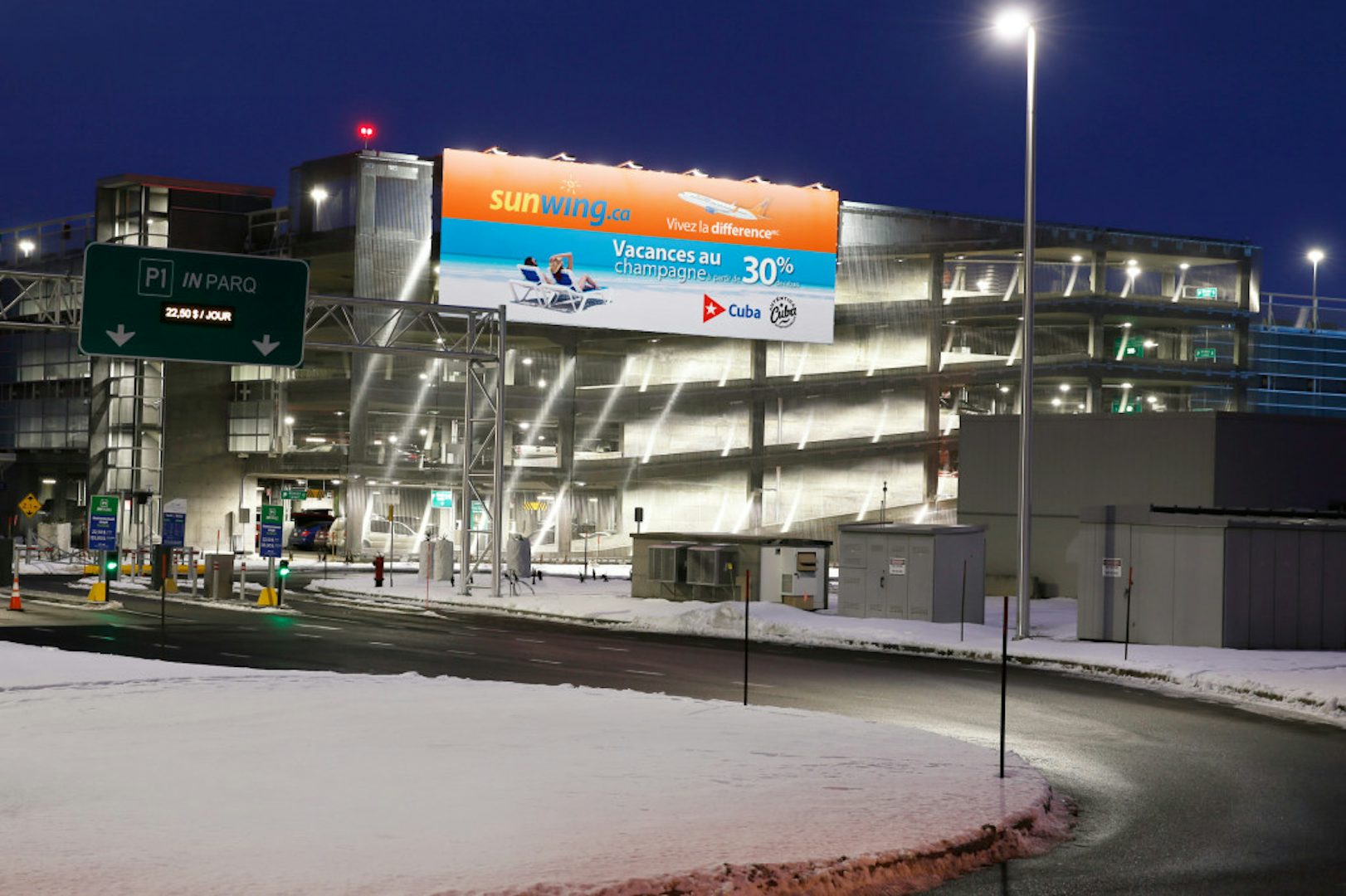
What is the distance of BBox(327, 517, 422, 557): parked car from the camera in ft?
216

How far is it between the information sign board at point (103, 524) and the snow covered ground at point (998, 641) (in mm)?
6494

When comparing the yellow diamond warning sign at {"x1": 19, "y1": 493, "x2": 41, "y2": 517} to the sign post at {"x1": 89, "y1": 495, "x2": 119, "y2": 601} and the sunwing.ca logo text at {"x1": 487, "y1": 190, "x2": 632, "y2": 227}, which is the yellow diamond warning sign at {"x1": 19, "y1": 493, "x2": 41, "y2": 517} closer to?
the sign post at {"x1": 89, "y1": 495, "x2": 119, "y2": 601}

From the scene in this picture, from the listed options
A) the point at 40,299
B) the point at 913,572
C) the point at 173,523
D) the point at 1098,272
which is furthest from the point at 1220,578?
the point at 1098,272

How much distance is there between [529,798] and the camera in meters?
10.4

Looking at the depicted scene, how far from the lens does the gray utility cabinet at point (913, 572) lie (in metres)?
32.4

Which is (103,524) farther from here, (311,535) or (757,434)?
(757,434)

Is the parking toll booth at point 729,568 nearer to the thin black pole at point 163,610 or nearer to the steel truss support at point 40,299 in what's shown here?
the thin black pole at point 163,610

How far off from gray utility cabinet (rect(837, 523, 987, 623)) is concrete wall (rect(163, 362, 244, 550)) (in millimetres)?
44294

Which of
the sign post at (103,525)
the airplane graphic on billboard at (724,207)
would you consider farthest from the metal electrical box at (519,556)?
the airplane graphic on billboard at (724,207)

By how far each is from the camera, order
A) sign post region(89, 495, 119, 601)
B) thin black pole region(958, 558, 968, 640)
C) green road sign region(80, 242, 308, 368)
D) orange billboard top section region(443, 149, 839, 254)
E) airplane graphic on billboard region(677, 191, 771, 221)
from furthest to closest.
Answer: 1. airplane graphic on billboard region(677, 191, 771, 221)
2. orange billboard top section region(443, 149, 839, 254)
3. sign post region(89, 495, 119, 601)
4. green road sign region(80, 242, 308, 368)
5. thin black pole region(958, 558, 968, 640)

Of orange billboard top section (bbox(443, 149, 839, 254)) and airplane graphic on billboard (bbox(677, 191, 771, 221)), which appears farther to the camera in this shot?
airplane graphic on billboard (bbox(677, 191, 771, 221))

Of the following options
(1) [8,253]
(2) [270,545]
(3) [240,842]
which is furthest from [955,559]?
(1) [8,253]

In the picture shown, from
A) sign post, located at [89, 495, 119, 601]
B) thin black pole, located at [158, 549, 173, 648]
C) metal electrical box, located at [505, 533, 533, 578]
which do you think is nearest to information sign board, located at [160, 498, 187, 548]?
sign post, located at [89, 495, 119, 601]

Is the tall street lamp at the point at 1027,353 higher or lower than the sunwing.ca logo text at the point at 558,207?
lower
